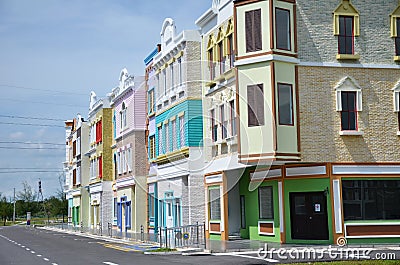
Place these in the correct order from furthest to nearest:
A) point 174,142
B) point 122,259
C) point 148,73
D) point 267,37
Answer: point 148,73
point 174,142
point 267,37
point 122,259

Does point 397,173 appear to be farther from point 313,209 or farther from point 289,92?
point 289,92

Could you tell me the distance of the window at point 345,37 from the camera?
29.4m

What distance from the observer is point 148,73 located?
47000 millimetres

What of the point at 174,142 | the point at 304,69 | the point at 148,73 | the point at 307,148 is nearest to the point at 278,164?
the point at 307,148

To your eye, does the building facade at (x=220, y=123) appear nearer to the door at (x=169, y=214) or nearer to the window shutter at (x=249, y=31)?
the window shutter at (x=249, y=31)

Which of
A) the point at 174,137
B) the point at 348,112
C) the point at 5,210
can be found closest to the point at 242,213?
the point at 174,137

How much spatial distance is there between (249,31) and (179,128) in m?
10.4

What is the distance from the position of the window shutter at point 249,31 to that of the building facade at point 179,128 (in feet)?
25.4

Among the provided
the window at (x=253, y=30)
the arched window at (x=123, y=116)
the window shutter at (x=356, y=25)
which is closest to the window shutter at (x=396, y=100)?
the window shutter at (x=356, y=25)

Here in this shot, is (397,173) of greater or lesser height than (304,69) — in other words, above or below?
below

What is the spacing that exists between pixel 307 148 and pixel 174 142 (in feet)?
40.3

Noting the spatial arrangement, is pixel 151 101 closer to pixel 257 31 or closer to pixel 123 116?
pixel 123 116

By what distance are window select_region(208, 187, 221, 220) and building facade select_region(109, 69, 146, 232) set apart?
14391 millimetres

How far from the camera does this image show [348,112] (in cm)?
2927
